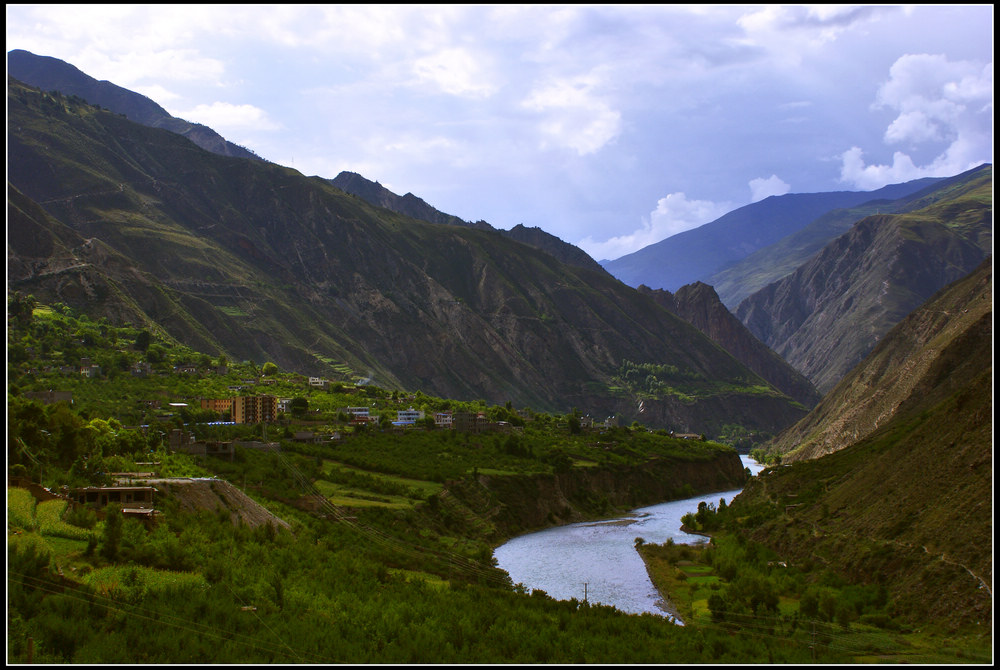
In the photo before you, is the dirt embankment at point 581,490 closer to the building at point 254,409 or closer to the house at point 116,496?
the building at point 254,409

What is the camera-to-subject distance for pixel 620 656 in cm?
3297

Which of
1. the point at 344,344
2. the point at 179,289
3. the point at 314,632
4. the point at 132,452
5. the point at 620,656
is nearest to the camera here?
the point at 314,632

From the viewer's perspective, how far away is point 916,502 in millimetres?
49406

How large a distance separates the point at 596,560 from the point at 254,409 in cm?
5043

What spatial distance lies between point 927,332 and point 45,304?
418 ft

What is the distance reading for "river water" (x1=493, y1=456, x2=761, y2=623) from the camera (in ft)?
183

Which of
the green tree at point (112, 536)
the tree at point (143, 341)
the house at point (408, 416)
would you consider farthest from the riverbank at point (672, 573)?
the tree at point (143, 341)

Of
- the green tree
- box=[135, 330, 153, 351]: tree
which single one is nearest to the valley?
the green tree

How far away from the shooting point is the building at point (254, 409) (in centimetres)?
10219

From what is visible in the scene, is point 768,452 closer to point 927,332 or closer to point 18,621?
point 927,332

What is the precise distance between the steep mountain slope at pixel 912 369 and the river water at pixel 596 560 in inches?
1140

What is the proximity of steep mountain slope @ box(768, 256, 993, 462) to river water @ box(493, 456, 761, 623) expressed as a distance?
28949 mm

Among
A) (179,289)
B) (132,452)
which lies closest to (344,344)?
(179,289)

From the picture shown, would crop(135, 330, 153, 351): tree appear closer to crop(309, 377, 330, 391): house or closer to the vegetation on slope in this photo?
crop(309, 377, 330, 391): house
